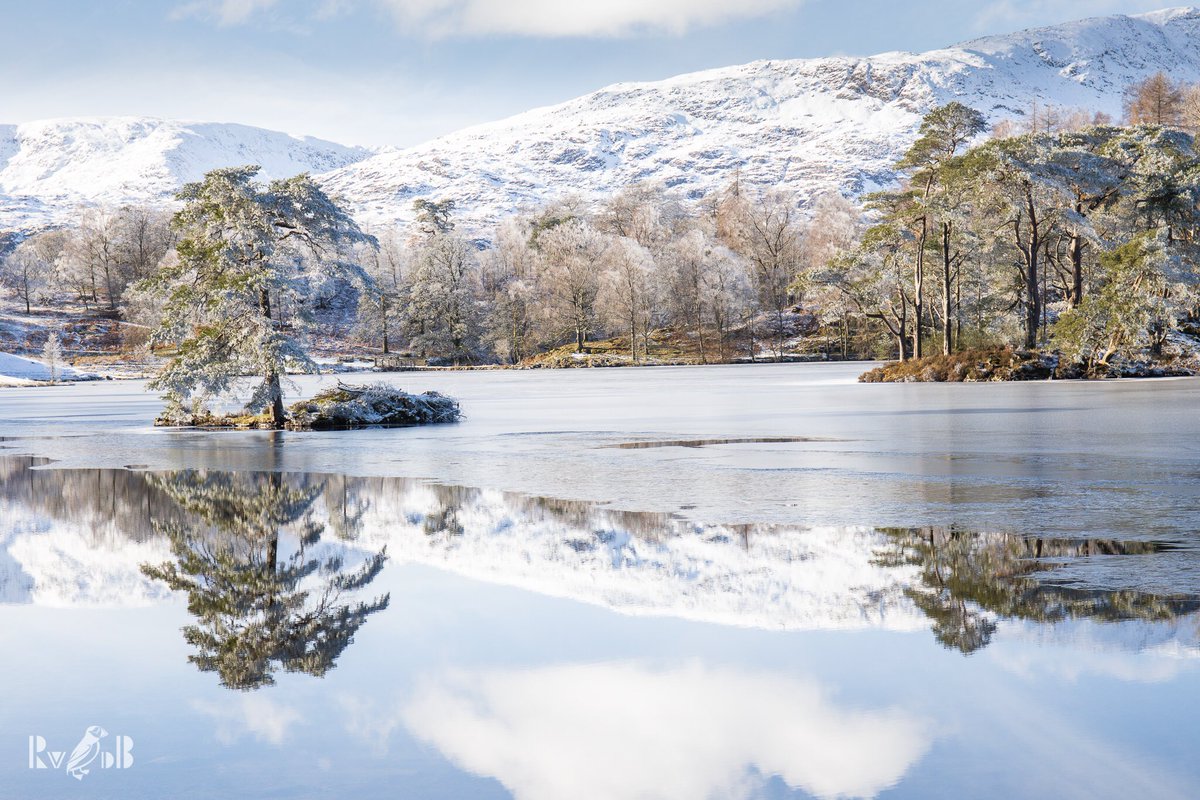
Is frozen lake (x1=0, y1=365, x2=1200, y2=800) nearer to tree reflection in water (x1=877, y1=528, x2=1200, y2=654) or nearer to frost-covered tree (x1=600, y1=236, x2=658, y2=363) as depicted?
tree reflection in water (x1=877, y1=528, x2=1200, y2=654)

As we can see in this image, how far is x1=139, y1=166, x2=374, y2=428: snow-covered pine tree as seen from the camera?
24.7 metres

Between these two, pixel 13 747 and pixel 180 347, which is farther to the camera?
pixel 180 347

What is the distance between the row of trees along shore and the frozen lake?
1234 cm

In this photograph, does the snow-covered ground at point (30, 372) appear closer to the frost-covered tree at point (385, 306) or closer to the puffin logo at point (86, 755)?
the frost-covered tree at point (385, 306)

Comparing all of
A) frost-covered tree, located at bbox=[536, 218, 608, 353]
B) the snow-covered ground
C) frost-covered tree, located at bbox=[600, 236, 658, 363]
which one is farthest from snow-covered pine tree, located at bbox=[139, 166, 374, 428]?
frost-covered tree, located at bbox=[536, 218, 608, 353]

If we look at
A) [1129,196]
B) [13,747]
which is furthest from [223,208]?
[1129,196]

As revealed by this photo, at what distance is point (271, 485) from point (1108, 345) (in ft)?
133

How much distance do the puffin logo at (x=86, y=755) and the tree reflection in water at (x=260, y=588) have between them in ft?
2.60

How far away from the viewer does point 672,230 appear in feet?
437

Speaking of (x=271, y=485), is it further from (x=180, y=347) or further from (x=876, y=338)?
(x=876, y=338)

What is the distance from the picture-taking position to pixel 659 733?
4684 mm

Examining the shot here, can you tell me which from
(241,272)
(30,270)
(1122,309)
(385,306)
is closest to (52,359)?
(385,306)

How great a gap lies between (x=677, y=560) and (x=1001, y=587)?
97.0 inches

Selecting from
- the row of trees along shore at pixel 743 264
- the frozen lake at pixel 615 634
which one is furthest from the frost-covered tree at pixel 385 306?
the frozen lake at pixel 615 634
